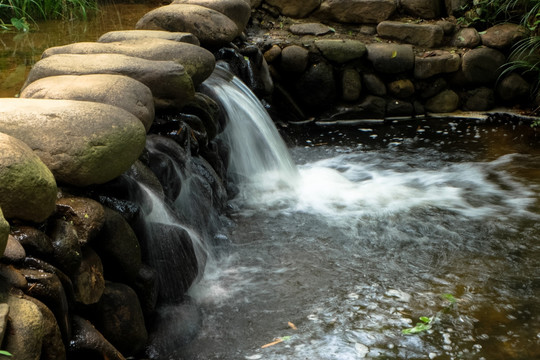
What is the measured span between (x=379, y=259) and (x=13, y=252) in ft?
6.79

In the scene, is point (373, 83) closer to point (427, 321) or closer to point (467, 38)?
point (467, 38)

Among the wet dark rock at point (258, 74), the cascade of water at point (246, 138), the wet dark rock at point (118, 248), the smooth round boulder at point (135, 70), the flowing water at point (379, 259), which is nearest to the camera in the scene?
the wet dark rock at point (118, 248)

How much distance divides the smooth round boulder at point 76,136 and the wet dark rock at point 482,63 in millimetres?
4621

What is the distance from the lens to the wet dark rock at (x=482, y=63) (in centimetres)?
654

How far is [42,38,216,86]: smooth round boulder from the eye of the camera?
3.84 meters

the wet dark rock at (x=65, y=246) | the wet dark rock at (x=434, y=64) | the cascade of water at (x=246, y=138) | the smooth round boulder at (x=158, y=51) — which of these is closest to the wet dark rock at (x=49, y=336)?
the wet dark rock at (x=65, y=246)

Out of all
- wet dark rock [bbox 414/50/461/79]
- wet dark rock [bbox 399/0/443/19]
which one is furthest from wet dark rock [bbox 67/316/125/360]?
wet dark rock [bbox 399/0/443/19]

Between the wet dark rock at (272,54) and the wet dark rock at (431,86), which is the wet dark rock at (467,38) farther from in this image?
the wet dark rock at (272,54)

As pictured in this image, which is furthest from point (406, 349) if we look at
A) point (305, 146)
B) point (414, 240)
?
point (305, 146)

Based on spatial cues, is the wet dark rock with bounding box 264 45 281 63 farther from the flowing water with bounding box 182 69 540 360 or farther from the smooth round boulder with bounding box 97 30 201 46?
the smooth round boulder with bounding box 97 30 201 46

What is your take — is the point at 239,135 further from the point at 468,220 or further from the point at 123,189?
the point at 123,189

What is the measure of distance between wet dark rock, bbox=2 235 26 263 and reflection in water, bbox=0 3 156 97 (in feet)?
7.16

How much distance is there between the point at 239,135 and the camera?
4.86 meters

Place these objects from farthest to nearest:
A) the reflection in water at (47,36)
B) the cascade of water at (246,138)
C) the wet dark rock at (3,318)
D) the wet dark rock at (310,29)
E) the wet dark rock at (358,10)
Result: the wet dark rock at (358,10) < the wet dark rock at (310,29) < the cascade of water at (246,138) < the reflection in water at (47,36) < the wet dark rock at (3,318)
